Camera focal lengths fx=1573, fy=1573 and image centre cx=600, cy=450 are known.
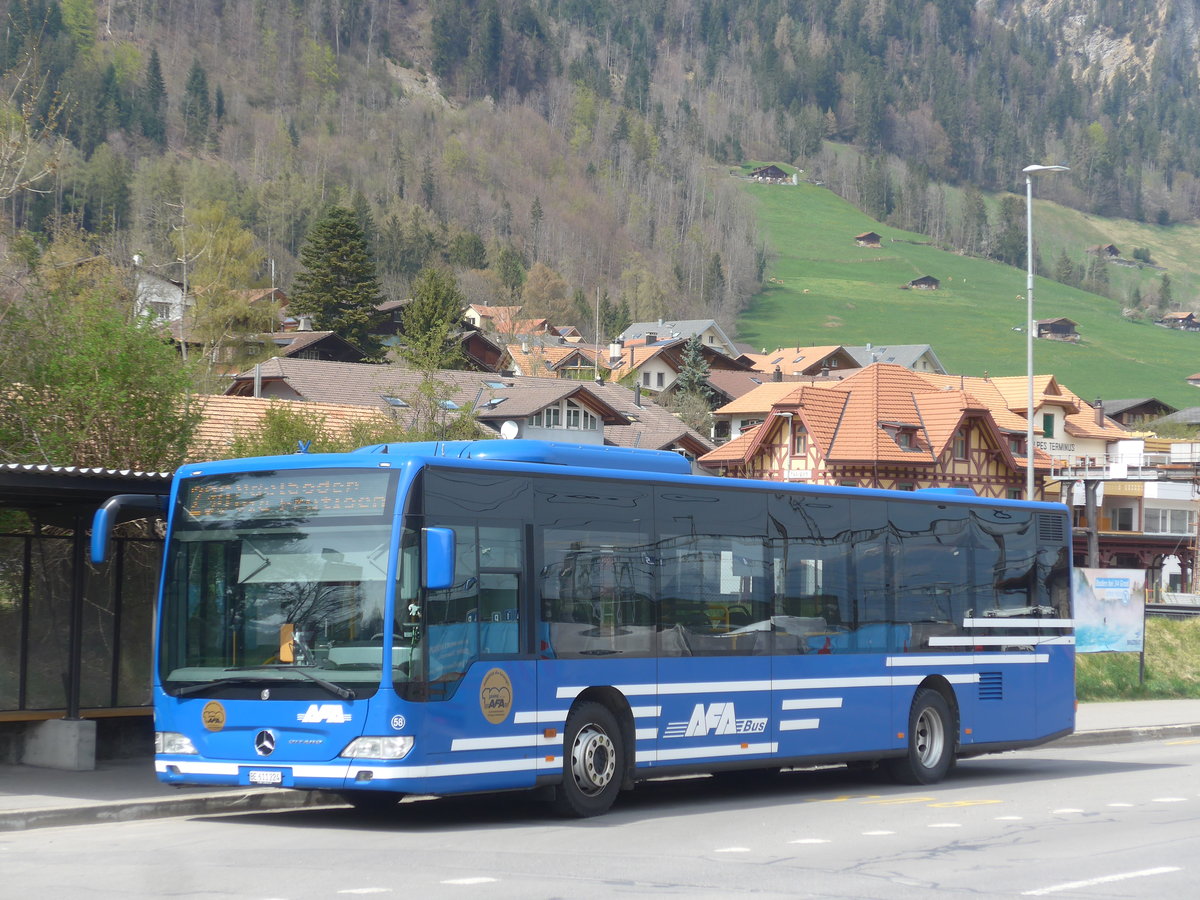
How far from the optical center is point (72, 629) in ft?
48.2

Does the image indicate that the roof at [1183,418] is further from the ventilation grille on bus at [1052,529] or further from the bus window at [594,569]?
the bus window at [594,569]

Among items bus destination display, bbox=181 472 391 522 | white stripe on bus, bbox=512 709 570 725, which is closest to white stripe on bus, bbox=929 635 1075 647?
white stripe on bus, bbox=512 709 570 725

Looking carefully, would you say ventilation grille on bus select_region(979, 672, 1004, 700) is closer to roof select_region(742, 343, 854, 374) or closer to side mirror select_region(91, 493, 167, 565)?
side mirror select_region(91, 493, 167, 565)

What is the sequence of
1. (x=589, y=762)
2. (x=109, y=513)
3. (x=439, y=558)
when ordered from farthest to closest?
(x=589, y=762)
(x=109, y=513)
(x=439, y=558)

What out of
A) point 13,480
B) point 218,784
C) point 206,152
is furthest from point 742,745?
point 206,152

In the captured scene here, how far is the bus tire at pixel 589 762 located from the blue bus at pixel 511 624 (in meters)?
0.02

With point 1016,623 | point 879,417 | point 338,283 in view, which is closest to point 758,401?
point 338,283

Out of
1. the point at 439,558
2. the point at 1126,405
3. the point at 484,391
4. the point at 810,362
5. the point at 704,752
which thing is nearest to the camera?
the point at 439,558

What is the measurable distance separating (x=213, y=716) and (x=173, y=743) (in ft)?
1.53

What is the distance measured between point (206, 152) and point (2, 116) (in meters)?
188

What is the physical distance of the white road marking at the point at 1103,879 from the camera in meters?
9.53

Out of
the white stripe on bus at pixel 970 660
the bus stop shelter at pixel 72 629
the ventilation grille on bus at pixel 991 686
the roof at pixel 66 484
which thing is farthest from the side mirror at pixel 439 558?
the ventilation grille on bus at pixel 991 686

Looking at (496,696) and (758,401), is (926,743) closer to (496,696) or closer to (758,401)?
(496,696)

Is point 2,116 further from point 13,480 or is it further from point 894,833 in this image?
point 894,833
